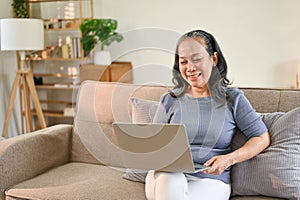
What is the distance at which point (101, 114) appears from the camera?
2348 mm

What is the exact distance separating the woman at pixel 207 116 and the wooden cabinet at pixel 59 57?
2.41m

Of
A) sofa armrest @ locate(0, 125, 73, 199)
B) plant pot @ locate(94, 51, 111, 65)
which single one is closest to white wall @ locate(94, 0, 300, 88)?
plant pot @ locate(94, 51, 111, 65)

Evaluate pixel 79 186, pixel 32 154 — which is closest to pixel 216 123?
pixel 79 186

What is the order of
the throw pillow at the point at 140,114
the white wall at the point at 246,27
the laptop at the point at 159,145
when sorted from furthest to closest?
Answer: the white wall at the point at 246,27 < the throw pillow at the point at 140,114 < the laptop at the point at 159,145

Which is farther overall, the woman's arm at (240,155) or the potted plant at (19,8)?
the potted plant at (19,8)

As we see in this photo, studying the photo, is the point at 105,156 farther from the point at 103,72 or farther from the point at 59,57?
the point at 59,57

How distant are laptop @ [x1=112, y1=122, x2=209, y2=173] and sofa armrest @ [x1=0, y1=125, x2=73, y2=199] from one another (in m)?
0.68

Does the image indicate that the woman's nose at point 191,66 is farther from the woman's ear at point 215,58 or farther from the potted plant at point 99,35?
the potted plant at point 99,35

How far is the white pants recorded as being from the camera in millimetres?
1621

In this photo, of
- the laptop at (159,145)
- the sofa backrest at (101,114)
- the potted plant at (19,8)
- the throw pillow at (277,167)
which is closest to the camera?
the laptop at (159,145)

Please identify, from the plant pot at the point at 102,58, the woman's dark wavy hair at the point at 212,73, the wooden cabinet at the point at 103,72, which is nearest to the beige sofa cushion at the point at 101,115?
the woman's dark wavy hair at the point at 212,73

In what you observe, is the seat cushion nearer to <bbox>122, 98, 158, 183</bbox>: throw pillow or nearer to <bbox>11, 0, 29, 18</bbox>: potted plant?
<bbox>122, 98, 158, 183</bbox>: throw pillow

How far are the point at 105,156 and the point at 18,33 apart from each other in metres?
1.86

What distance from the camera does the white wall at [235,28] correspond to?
363 centimetres
